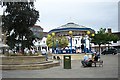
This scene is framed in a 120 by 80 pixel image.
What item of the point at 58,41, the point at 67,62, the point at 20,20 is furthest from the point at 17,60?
the point at 58,41

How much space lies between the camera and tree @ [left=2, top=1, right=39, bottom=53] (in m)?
25.9

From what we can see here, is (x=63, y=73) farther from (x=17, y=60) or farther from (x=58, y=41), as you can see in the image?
(x=58, y=41)

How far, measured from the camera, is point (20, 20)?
26.2 m

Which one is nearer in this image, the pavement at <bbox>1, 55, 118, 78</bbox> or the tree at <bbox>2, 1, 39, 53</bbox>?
the pavement at <bbox>1, 55, 118, 78</bbox>

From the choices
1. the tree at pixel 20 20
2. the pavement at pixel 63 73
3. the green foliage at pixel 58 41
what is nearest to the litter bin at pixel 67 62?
the pavement at pixel 63 73

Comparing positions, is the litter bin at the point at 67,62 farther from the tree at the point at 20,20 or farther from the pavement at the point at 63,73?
the tree at the point at 20,20

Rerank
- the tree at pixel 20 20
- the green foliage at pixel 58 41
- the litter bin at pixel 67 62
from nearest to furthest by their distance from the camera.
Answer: the litter bin at pixel 67 62 → the tree at pixel 20 20 → the green foliage at pixel 58 41

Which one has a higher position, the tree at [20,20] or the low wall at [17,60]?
the tree at [20,20]

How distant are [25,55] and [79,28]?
25423mm

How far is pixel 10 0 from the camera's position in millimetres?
25188

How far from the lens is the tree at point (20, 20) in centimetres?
2589

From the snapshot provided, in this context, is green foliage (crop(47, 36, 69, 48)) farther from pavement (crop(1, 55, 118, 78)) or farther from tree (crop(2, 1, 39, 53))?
pavement (crop(1, 55, 118, 78))

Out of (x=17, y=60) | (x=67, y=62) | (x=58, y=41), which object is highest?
(x=58, y=41)

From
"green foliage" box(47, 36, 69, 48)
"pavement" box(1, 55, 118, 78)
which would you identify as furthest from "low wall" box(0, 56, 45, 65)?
"green foliage" box(47, 36, 69, 48)
